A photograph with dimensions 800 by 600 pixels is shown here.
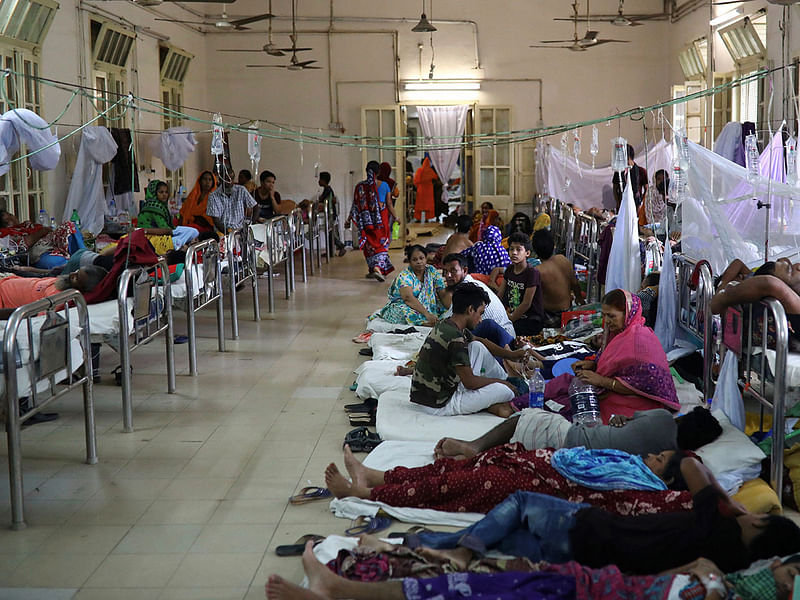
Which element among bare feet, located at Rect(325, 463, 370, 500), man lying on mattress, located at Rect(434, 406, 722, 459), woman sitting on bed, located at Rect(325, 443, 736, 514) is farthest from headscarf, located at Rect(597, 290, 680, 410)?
bare feet, located at Rect(325, 463, 370, 500)

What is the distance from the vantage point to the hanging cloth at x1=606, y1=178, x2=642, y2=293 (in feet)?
24.7

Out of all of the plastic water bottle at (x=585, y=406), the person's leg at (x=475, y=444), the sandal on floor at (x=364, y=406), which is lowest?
the sandal on floor at (x=364, y=406)

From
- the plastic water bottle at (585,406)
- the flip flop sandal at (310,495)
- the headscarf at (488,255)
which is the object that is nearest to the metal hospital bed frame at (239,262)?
the headscarf at (488,255)

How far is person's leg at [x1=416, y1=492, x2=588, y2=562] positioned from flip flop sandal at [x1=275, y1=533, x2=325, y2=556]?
1.49 ft

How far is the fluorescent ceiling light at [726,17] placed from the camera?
38.9ft

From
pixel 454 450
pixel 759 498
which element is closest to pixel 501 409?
pixel 454 450

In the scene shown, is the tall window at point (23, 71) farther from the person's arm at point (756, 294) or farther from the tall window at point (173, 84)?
the person's arm at point (756, 294)

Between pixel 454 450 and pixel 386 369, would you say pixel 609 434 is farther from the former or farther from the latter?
pixel 386 369

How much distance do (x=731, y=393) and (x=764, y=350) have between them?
0.51 m

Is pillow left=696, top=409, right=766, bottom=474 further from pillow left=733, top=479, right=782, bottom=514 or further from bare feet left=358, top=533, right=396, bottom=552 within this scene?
bare feet left=358, top=533, right=396, bottom=552

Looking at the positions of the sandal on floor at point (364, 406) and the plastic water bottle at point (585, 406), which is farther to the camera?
the sandal on floor at point (364, 406)

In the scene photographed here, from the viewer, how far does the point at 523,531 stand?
3516 mm

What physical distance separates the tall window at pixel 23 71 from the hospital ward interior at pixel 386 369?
3 centimetres

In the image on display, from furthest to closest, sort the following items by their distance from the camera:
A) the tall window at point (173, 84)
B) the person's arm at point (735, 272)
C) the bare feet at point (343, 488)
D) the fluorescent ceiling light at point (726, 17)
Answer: the tall window at point (173, 84) < the fluorescent ceiling light at point (726, 17) < the person's arm at point (735, 272) < the bare feet at point (343, 488)
